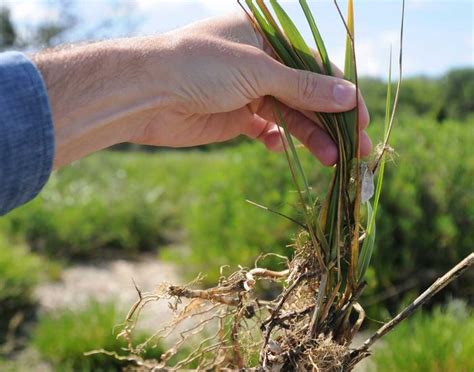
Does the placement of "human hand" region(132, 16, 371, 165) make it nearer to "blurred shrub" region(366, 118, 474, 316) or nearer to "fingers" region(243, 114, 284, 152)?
"fingers" region(243, 114, 284, 152)

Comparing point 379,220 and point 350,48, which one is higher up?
point 350,48

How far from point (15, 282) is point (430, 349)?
2.64 metres

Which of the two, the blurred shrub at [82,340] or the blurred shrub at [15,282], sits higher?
the blurred shrub at [82,340]

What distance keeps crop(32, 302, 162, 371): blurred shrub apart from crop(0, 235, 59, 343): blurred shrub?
58 cm

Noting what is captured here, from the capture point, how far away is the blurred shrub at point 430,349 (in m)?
2.34

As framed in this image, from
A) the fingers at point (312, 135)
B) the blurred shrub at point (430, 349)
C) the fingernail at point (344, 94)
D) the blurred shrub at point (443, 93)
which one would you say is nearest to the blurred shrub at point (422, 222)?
the blurred shrub at point (430, 349)

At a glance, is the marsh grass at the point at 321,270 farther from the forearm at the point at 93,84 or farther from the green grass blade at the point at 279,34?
the forearm at the point at 93,84

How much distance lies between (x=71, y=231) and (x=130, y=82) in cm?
415

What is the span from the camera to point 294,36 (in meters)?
1.10

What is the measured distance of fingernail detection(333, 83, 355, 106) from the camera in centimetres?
111

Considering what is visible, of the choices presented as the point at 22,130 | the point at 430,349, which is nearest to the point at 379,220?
the point at 430,349

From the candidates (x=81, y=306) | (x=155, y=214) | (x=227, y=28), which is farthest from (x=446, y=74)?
(x=227, y=28)

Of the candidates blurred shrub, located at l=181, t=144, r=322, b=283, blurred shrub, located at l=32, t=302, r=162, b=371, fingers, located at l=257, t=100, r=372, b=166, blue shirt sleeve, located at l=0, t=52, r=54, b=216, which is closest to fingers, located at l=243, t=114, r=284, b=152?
fingers, located at l=257, t=100, r=372, b=166

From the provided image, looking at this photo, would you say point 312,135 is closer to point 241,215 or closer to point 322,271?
point 322,271
